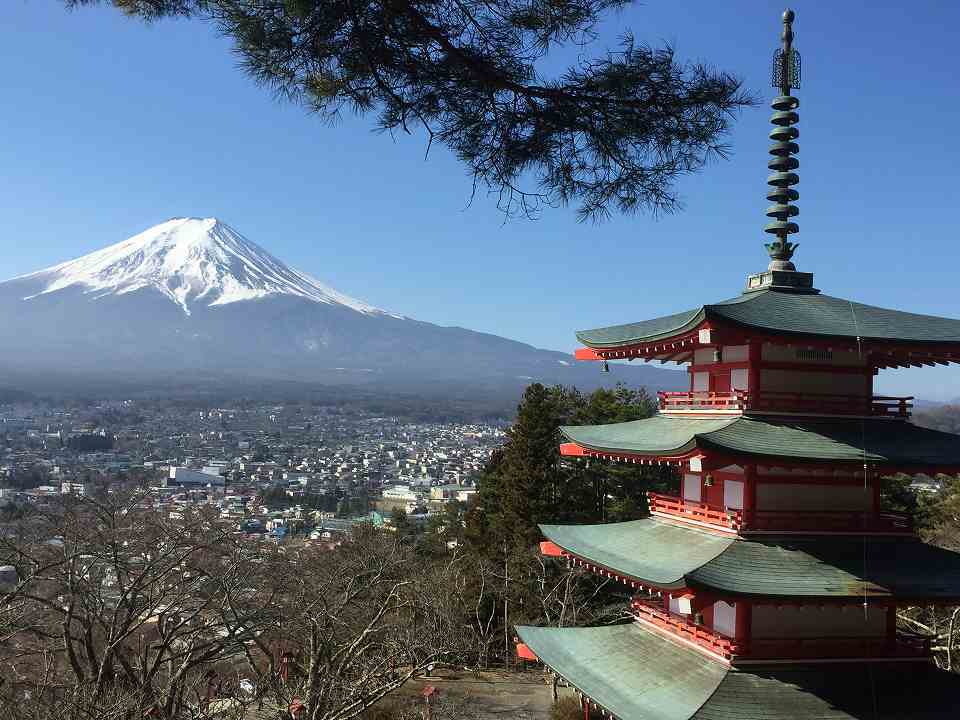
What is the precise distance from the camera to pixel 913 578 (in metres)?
8.85

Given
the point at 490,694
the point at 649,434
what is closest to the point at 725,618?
the point at 649,434

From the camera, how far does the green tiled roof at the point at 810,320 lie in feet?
30.3

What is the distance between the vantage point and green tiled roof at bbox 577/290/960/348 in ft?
30.3

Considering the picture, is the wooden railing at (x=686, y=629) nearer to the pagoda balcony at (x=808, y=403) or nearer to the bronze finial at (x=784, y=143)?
the pagoda balcony at (x=808, y=403)

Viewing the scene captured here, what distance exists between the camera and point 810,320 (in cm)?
962

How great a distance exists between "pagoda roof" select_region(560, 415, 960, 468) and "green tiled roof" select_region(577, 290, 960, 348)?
1046mm

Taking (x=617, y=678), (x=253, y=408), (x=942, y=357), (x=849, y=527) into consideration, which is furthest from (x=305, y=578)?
(x=253, y=408)

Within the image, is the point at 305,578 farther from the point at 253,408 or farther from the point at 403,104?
the point at 253,408

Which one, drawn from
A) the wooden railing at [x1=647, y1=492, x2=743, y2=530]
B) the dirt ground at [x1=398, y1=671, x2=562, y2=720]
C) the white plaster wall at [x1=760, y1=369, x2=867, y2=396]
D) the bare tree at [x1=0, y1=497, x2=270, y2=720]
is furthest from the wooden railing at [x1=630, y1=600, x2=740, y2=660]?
the dirt ground at [x1=398, y1=671, x2=562, y2=720]

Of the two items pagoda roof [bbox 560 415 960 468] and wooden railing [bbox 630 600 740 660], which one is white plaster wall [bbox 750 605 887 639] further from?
pagoda roof [bbox 560 415 960 468]

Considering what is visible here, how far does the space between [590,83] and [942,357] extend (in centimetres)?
613

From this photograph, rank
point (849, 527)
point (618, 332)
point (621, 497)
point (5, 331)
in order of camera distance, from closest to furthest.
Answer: point (849, 527) → point (618, 332) → point (621, 497) → point (5, 331)

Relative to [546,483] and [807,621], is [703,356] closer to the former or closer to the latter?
[807,621]

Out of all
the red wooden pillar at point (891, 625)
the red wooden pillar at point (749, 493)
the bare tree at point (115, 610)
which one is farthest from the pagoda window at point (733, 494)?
the bare tree at point (115, 610)
